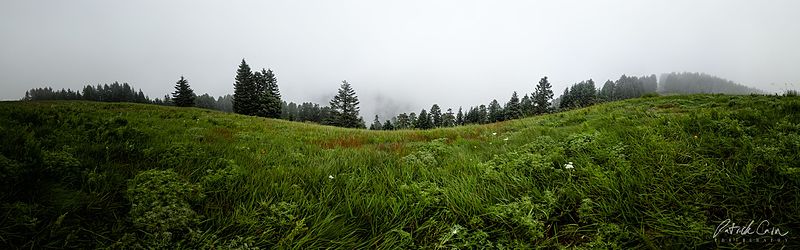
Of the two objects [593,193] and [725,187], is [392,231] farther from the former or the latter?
[725,187]

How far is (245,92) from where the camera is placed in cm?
4438

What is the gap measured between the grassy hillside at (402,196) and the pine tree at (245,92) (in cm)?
4491

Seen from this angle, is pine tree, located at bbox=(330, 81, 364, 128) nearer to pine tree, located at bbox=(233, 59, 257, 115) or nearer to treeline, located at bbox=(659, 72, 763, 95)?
pine tree, located at bbox=(233, 59, 257, 115)

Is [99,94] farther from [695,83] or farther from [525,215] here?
[695,83]

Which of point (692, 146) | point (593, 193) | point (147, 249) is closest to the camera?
point (147, 249)

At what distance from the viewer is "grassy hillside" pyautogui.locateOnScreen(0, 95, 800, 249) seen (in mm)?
1918

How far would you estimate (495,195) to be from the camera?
9.14 ft

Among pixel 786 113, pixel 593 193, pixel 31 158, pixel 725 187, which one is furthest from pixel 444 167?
pixel 786 113

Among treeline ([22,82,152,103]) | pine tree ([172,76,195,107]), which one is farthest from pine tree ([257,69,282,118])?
treeline ([22,82,152,103])

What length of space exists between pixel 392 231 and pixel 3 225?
242 centimetres

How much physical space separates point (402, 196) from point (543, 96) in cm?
5565

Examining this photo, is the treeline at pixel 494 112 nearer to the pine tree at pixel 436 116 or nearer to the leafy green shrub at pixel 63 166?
the pine tree at pixel 436 116

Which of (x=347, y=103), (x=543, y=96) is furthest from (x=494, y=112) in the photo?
(x=347, y=103)

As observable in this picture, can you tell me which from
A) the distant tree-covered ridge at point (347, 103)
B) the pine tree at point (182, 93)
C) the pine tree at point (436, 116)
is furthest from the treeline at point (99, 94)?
the pine tree at point (436, 116)
